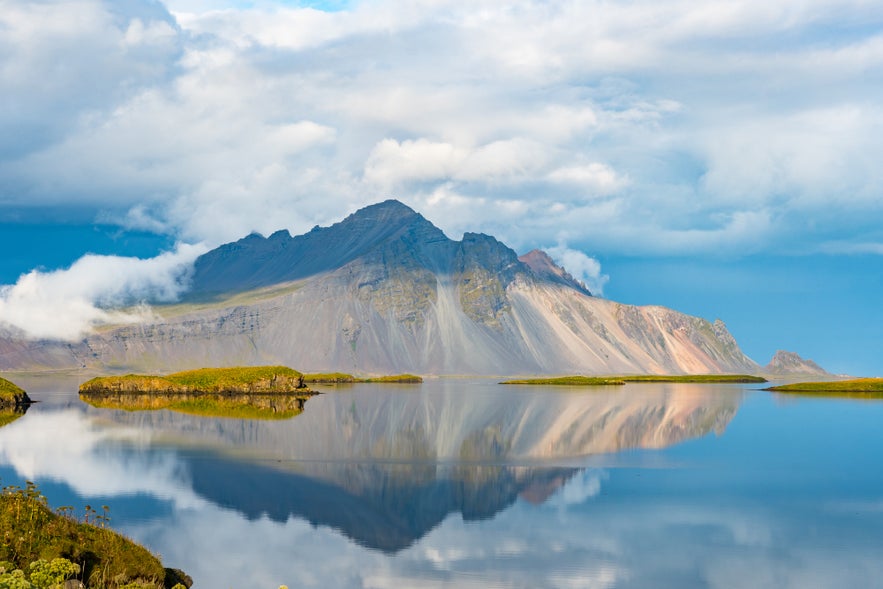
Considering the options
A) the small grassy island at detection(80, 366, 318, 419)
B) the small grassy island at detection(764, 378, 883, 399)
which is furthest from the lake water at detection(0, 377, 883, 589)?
the small grassy island at detection(764, 378, 883, 399)

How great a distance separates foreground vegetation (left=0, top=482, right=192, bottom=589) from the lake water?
13.4 ft

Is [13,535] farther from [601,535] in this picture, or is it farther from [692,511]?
[692,511]

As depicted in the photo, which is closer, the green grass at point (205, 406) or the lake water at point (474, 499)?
the lake water at point (474, 499)

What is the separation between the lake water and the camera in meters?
29.6

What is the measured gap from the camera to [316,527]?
3525cm

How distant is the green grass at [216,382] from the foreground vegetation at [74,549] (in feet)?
365

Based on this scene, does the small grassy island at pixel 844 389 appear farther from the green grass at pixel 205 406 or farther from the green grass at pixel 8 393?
the green grass at pixel 8 393

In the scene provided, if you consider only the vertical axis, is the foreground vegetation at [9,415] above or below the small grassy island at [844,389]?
below

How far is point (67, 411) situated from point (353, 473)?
57811 millimetres

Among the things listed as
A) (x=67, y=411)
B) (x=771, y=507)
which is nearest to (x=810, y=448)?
(x=771, y=507)

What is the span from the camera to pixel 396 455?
57.7 m

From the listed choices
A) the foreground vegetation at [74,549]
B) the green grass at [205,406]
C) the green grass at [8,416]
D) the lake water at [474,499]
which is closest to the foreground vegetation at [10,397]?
the green grass at [8,416]

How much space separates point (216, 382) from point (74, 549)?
11480 centimetres

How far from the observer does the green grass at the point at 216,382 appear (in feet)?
443
